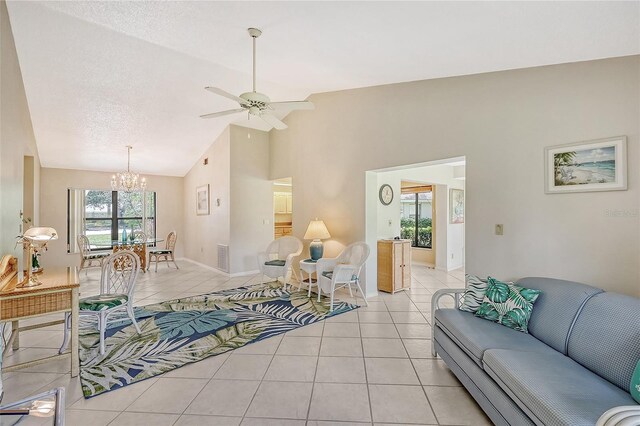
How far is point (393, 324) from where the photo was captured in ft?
11.8

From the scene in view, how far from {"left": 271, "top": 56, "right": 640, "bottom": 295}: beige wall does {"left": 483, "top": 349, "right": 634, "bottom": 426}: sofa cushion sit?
1.29m

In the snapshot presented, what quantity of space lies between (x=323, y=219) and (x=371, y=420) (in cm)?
363

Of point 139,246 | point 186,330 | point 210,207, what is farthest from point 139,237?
point 186,330

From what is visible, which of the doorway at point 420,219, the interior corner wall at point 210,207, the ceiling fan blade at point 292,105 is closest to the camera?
the ceiling fan blade at point 292,105

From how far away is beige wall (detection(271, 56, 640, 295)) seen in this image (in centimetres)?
250

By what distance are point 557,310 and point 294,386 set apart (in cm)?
208

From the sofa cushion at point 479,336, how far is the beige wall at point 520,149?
1024mm

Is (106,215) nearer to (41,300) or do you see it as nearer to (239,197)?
(239,197)

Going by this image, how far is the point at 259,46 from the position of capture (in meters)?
3.18

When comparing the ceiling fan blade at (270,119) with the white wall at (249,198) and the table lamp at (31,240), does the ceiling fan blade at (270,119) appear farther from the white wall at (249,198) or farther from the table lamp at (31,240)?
the white wall at (249,198)

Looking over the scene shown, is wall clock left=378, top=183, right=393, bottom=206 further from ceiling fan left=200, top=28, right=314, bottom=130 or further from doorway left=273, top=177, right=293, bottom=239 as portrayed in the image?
doorway left=273, top=177, right=293, bottom=239

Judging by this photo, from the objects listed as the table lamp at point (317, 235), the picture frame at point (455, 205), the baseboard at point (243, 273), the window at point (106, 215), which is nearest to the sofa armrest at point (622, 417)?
the table lamp at point (317, 235)

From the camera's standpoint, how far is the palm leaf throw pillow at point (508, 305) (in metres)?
2.32

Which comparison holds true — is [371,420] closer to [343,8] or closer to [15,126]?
[343,8]
